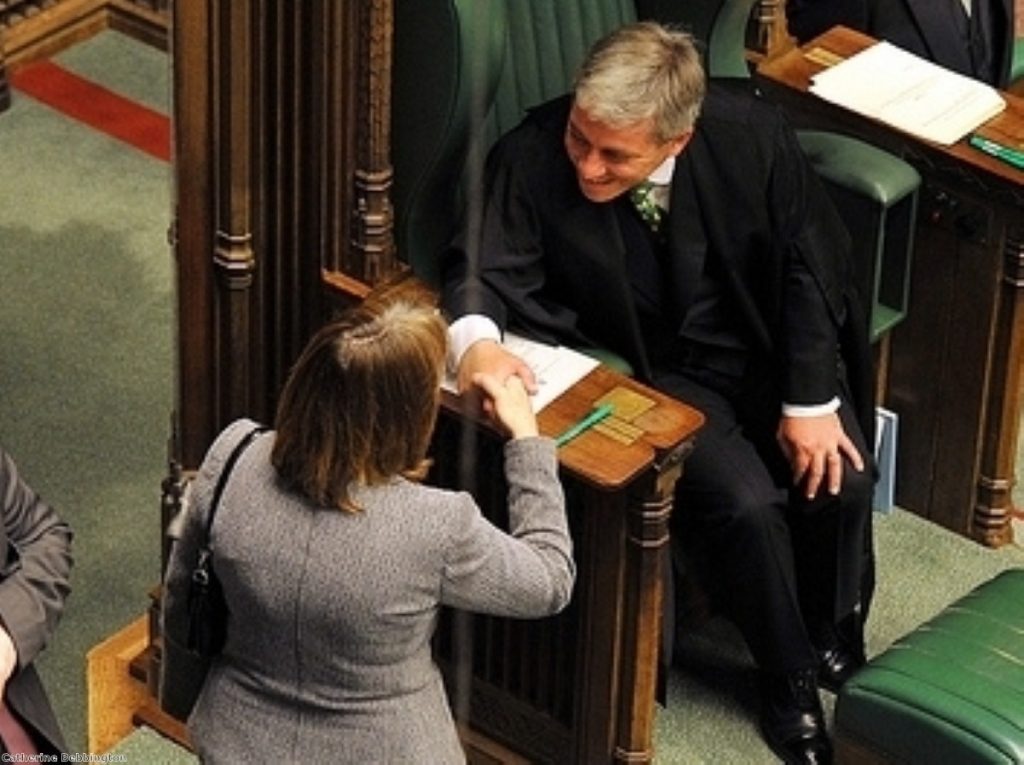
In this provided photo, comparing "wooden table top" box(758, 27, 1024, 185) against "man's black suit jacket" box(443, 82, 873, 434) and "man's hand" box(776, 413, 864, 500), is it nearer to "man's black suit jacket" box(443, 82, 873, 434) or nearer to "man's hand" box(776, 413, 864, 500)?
"man's black suit jacket" box(443, 82, 873, 434)

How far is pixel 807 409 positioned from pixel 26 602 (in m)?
1.61

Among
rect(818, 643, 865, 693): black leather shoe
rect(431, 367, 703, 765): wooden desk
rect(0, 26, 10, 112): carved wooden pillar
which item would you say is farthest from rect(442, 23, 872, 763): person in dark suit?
rect(0, 26, 10, 112): carved wooden pillar

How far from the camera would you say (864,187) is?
5.18 metres

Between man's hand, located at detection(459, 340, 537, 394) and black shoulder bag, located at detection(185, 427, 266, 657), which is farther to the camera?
man's hand, located at detection(459, 340, 537, 394)

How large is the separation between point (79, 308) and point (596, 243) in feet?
6.29

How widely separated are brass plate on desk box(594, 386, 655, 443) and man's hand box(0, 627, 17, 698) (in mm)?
1130

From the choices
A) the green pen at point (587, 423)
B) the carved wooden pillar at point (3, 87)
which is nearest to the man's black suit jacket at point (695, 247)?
the green pen at point (587, 423)

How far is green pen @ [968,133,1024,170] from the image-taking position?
17.1 feet

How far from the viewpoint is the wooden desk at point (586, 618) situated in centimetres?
446

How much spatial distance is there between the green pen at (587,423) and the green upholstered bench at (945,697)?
1.89 feet

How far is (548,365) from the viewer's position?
4605 millimetres

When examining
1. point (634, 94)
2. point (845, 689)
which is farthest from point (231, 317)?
point (845, 689)

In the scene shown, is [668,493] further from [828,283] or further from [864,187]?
[864,187]

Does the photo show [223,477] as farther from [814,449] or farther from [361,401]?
[814,449]
